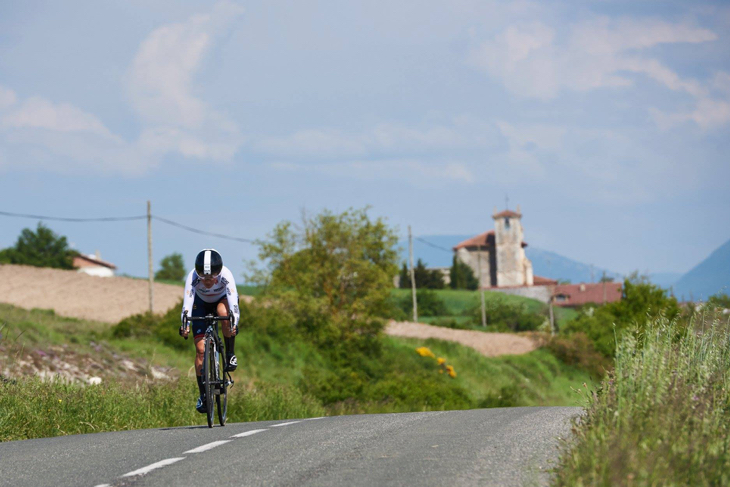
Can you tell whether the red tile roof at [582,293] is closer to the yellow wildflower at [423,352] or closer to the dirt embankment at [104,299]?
the dirt embankment at [104,299]

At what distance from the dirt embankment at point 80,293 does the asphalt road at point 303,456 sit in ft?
159

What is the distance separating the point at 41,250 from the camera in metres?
135

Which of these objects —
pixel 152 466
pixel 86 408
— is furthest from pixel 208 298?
pixel 152 466

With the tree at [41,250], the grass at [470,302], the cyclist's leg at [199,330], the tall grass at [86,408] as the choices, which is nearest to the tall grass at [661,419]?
the cyclist's leg at [199,330]

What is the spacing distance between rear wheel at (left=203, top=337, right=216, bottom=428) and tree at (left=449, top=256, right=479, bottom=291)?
15588 centimetres

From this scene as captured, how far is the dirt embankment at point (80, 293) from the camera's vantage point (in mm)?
62328

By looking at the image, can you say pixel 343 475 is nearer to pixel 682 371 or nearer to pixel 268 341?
pixel 682 371

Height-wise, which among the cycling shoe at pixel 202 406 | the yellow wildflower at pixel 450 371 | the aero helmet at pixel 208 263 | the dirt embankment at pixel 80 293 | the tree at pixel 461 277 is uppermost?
the tree at pixel 461 277

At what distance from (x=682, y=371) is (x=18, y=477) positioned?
533 centimetres

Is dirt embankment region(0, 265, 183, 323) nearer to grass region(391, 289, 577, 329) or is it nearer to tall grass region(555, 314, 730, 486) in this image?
grass region(391, 289, 577, 329)

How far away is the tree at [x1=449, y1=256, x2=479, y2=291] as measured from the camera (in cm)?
16712

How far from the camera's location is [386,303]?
52.3 metres

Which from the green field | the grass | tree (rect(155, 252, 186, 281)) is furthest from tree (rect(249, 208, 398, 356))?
tree (rect(155, 252, 186, 281))

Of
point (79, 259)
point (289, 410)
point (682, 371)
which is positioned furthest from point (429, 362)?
point (79, 259)
